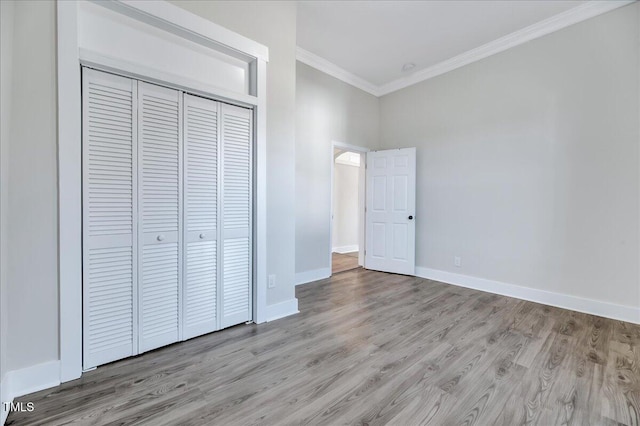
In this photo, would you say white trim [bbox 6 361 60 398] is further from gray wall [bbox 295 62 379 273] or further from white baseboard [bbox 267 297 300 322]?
gray wall [bbox 295 62 379 273]

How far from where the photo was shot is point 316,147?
4.19m

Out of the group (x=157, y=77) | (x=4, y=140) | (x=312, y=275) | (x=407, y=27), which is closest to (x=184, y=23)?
(x=157, y=77)

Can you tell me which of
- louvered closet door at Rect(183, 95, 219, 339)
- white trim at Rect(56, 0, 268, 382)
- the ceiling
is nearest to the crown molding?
the ceiling

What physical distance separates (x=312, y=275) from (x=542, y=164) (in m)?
3.30

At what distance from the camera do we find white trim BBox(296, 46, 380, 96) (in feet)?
12.7

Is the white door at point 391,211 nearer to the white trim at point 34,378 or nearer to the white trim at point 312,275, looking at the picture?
the white trim at point 312,275

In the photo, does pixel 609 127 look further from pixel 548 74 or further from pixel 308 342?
pixel 308 342

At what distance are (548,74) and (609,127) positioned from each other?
90cm

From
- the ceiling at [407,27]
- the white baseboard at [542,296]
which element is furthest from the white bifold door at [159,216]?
the white baseboard at [542,296]

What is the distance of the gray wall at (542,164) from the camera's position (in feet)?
9.12

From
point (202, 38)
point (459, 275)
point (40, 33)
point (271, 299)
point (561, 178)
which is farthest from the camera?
point (459, 275)

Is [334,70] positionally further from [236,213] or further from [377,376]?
[377,376]

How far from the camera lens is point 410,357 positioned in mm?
2062

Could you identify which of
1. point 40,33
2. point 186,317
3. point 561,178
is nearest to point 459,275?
point 561,178
